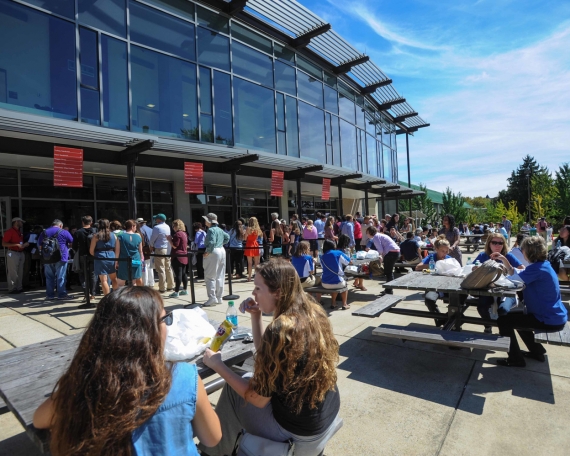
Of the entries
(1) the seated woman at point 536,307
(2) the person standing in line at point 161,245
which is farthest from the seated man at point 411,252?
(2) the person standing in line at point 161,245

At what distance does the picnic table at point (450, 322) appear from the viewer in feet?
10.9

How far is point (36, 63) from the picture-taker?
832cm

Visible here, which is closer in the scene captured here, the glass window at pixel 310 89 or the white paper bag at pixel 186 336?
the white paper bag at pixel 186 336

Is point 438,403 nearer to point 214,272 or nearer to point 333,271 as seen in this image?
point 333,271

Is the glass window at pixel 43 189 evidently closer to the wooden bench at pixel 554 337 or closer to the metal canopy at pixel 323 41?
the metal canopy at pixel 323 41

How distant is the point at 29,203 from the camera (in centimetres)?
1002

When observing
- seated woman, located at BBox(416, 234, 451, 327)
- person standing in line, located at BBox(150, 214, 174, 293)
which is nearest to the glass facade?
person standing in line, located at BBox(150, 214, 174, 293)

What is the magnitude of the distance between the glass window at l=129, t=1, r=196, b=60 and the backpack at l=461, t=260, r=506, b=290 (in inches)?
430

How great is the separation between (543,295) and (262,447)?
10.9 ft

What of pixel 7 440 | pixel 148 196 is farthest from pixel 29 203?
pixel 7 440

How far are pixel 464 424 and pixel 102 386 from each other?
2702 millimetres

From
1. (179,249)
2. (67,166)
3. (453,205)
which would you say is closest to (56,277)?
(67,166)

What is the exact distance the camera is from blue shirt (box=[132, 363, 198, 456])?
1.26 metres

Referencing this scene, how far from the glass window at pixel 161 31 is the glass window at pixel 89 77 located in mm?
1350
